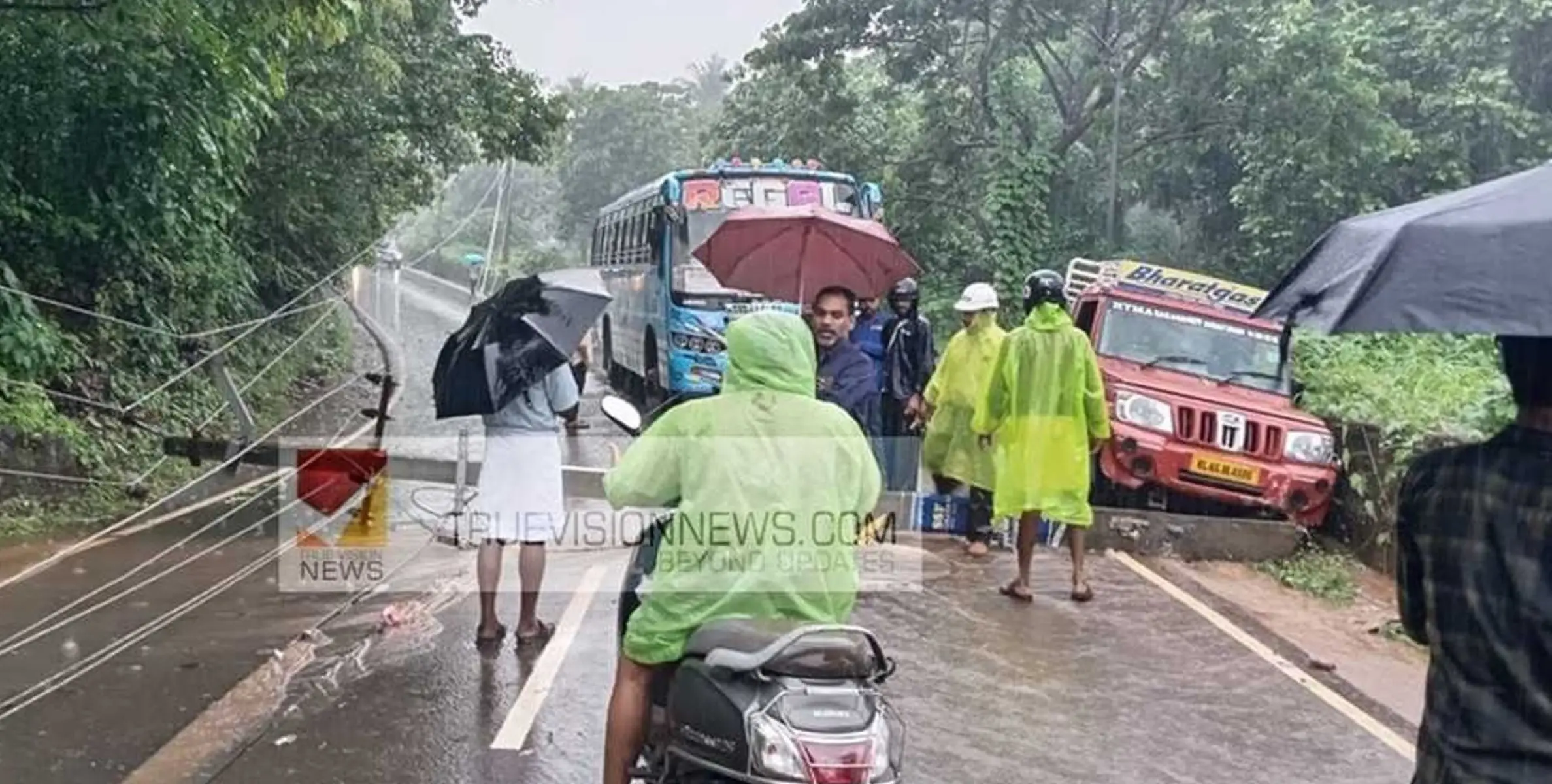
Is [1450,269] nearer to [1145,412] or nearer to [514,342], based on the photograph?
[514,342]

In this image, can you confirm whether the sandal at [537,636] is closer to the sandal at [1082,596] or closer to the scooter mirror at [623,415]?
the scooter mirror at [623,415]

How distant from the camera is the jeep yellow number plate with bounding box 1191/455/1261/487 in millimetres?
9977

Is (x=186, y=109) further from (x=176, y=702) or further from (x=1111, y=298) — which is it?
(x=1111, y=298)

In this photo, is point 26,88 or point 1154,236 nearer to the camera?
point 26,88

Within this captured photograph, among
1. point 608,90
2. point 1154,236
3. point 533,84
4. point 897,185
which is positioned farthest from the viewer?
point 608,90

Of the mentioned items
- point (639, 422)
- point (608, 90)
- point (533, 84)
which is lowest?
point (639, 422)

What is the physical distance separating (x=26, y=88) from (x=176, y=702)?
696 centimetres

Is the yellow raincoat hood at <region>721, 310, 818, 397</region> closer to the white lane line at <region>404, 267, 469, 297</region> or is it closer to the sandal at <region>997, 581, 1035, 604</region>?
the sandal at <region>997, 581, 1035, 604</region>

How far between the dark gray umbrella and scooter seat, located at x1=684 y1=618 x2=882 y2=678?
1268 millimetres

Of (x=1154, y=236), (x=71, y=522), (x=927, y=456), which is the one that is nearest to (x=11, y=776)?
(x=71, y=522)

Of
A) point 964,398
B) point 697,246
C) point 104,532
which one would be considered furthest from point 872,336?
point 697,246

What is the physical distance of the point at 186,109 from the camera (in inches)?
433

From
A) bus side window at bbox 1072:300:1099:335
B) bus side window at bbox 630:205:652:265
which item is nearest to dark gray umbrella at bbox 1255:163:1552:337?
bus side window at bbox 1072:300:1099:335

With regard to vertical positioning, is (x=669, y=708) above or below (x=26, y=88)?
below
